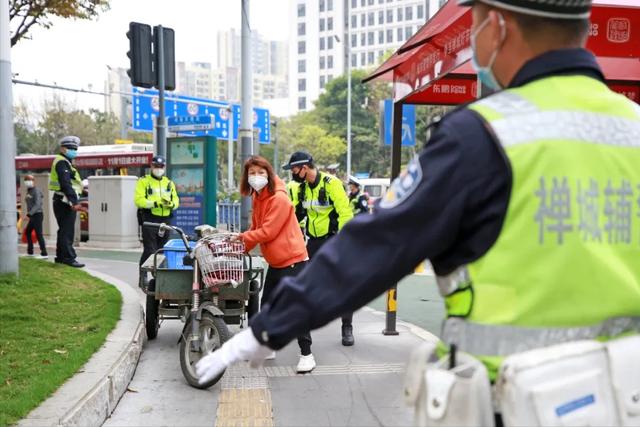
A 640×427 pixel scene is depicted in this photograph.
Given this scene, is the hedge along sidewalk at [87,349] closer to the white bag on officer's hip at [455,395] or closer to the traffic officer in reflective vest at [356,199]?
the white bag on officer's hip at [455,395]

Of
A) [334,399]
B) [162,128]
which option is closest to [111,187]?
[162,128]

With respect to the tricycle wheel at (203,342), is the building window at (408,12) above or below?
above

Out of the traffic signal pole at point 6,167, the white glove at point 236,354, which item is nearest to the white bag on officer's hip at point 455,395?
the white glove at point 236,354

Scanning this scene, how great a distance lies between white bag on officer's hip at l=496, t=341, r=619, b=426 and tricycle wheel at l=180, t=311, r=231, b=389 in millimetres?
4212

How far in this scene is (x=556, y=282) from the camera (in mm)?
1419

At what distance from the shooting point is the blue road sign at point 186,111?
24469 mm

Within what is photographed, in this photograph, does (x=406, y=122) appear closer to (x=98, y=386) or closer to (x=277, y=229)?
(x=277, y=229)

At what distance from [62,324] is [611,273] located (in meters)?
6.13

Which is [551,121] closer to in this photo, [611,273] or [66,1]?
[611,273]

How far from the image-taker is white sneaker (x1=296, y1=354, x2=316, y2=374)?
5977 mm

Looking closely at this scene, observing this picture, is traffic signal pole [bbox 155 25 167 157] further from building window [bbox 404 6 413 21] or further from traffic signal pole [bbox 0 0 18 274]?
Answer: building window [bbox 404 6 413 21]

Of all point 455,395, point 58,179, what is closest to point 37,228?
point 58,179

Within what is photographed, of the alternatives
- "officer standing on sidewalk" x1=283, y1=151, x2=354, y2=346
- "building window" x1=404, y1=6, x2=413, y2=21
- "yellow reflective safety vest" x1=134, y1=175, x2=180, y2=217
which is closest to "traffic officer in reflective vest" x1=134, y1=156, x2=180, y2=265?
"yellow reflective safety vest" x1=134, y1=175, x2=180, y2=217

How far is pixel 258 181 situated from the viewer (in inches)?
234
